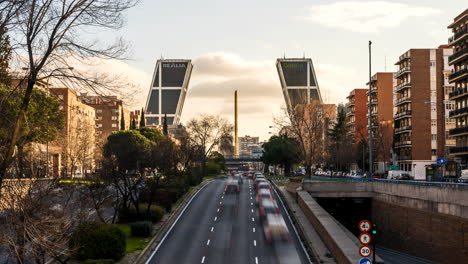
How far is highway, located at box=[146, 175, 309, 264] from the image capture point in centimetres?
3198

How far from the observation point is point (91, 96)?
49.6 ft

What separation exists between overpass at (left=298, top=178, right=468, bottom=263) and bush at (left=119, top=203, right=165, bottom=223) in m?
12.5

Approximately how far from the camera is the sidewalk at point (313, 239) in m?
30.0

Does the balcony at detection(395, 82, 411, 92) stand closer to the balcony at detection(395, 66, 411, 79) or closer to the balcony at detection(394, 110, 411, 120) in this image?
the balcony at detection(395, 66, 411, 79)

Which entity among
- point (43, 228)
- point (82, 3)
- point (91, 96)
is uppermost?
point (82, 3)

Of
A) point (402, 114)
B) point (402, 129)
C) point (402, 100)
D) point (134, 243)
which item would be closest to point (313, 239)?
point (134, 243)

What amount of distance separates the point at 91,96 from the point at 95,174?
29.3m

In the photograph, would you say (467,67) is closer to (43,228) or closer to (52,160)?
(43,228)

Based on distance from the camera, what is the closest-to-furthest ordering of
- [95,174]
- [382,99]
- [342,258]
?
[342,258]
[95,174]
[382,99]

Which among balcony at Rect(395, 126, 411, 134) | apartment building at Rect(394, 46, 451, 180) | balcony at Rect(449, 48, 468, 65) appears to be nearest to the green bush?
balcony at Rect(449, 48, 468, 65)

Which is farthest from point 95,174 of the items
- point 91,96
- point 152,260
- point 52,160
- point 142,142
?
point 52,160

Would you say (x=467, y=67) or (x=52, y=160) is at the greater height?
(x=467, y=67)

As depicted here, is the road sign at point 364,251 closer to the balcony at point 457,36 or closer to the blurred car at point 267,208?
the blurred car at point 267,208

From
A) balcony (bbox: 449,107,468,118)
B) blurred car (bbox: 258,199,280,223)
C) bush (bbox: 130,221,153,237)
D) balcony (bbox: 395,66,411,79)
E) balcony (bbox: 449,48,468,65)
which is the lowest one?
bush (bbox: 130,221,153,237)
